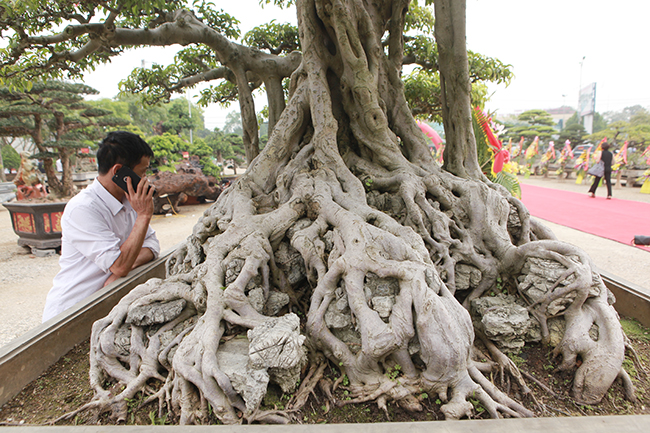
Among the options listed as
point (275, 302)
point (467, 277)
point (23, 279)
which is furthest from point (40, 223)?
point (467, 277)

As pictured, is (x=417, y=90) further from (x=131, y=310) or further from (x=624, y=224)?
(x=131, y=310)

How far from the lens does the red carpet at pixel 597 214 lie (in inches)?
267

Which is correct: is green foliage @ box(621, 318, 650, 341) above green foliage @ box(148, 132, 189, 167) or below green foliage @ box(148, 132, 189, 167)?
below

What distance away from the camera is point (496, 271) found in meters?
2.57

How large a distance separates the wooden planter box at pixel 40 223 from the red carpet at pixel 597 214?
1052cm

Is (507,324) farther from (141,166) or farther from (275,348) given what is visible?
(141,166)

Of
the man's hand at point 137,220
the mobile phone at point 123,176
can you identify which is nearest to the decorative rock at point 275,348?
the man's hand at point 137,220

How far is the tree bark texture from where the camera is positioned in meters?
1.71

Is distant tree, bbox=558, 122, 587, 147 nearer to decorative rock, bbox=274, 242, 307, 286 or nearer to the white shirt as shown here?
decorative rock, bbox=274, 242, 307, 286

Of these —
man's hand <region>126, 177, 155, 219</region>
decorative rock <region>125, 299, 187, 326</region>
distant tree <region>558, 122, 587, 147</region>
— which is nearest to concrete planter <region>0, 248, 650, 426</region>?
decorative rock <region>125, 299, 187, 326</region>

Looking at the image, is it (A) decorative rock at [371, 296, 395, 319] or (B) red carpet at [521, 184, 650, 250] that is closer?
(A) decorative rock at [371, 296, 395, 319]

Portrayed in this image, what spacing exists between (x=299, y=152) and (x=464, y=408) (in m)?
2.49

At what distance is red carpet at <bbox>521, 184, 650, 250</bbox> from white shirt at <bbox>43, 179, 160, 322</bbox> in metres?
7.77

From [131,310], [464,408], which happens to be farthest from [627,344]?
[131,310]
